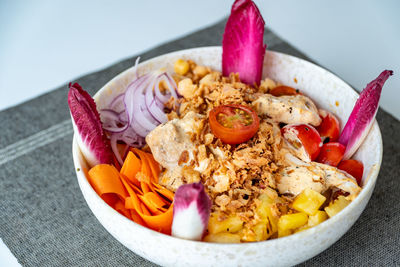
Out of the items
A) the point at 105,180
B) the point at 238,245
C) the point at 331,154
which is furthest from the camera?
the point at 331,154

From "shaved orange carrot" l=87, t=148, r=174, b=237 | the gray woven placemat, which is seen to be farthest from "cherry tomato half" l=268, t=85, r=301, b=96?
"shaved orange carrot" l=87, t=148, r=174, b=237

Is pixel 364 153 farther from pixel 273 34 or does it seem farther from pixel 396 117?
pixel 273 34

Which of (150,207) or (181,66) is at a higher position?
(181,66)

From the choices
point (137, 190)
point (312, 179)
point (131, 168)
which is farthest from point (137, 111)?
point (312, 179)

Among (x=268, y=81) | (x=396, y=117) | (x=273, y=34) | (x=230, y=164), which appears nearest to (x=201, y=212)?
(x=230, y=164)

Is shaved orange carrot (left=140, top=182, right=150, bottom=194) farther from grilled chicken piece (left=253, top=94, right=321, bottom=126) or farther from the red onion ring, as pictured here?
grilled chicken piece (left=253, top=94, right=321, bottom=126)

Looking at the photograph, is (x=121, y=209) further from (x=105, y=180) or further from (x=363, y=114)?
(x=363, y=114)

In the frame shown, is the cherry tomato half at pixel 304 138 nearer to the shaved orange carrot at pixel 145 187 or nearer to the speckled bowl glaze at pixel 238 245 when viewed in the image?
the speckled bowl glaze at pixel 238 245
